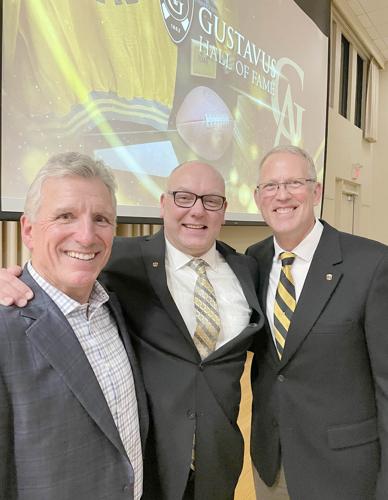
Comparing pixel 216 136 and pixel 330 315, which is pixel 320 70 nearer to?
pixel 216 136

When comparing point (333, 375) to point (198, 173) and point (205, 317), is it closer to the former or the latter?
point (205, 317)

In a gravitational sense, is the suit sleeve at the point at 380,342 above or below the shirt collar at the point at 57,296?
below

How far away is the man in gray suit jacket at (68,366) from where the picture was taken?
921 mm

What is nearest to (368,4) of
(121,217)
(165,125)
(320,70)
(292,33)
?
(320,70)

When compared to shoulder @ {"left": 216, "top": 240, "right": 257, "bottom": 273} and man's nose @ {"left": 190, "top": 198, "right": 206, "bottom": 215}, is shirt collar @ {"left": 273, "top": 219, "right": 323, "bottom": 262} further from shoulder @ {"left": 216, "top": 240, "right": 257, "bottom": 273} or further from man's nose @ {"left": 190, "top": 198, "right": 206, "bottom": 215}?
man's nose @ {"left": 190, "top": 198, "right": 206, "bottom": 215}

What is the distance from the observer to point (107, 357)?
1.14 metres

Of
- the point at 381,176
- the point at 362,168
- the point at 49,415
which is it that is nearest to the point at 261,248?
the point at 49,415

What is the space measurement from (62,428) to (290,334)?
0.80 metres

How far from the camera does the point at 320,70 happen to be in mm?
5625

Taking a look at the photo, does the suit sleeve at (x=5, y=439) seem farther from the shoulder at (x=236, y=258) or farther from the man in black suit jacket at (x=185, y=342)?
the shoulder at (x=236, y=258)

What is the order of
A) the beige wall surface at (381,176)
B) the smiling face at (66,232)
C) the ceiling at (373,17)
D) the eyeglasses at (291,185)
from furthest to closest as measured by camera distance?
the beige wall surface at (381,176) < the ceiling at (373,17) < the eyeglasses at (291,185) < the smiling face at (66,232)

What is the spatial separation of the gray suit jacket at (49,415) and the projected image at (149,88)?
4.68 feet

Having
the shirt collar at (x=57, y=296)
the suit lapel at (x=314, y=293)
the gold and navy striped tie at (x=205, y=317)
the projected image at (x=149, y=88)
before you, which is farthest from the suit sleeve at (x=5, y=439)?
the projected image at (x=149, y=88)

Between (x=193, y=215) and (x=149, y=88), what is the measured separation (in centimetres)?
183
